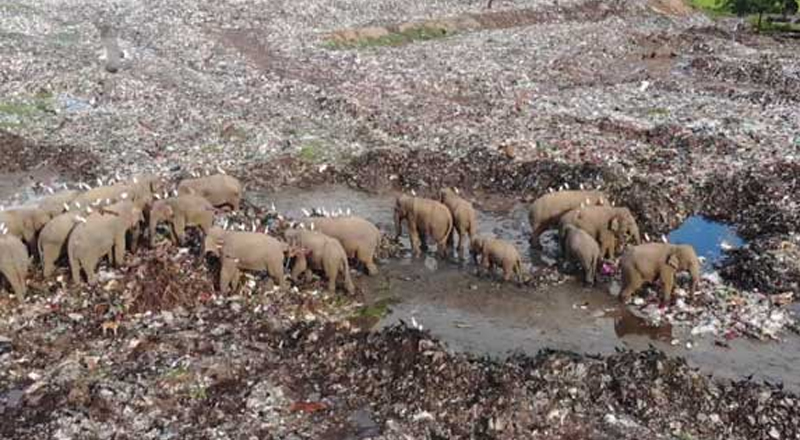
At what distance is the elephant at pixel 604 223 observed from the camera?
43.1ft

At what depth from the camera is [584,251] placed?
40.6 feet

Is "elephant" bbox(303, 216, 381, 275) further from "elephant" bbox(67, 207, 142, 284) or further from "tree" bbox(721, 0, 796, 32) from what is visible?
"tree" bbox(721, 0, 796, 32)

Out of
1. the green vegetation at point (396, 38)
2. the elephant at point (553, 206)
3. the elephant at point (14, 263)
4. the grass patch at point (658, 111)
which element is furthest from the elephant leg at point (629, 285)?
the green vegetation at point (396, 38)

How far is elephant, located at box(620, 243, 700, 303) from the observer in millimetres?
11734

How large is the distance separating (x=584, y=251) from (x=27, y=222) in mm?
7936

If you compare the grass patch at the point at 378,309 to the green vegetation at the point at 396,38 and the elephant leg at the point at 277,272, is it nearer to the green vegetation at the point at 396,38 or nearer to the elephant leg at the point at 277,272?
the elephant leg at the point at 277,272

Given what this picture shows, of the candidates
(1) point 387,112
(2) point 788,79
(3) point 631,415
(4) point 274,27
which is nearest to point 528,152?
(1) point 387,112

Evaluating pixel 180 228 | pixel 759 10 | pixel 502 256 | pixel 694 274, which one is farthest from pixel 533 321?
pixel 759 10

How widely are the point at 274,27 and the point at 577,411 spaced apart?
83.2 ft

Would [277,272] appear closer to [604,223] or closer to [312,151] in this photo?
[604,223]

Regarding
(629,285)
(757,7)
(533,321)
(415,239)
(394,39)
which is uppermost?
(757,7)

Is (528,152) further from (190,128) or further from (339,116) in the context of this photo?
(190,128)

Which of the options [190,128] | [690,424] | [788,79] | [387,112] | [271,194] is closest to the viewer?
[690,424]

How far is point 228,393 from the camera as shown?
9.45 metres
